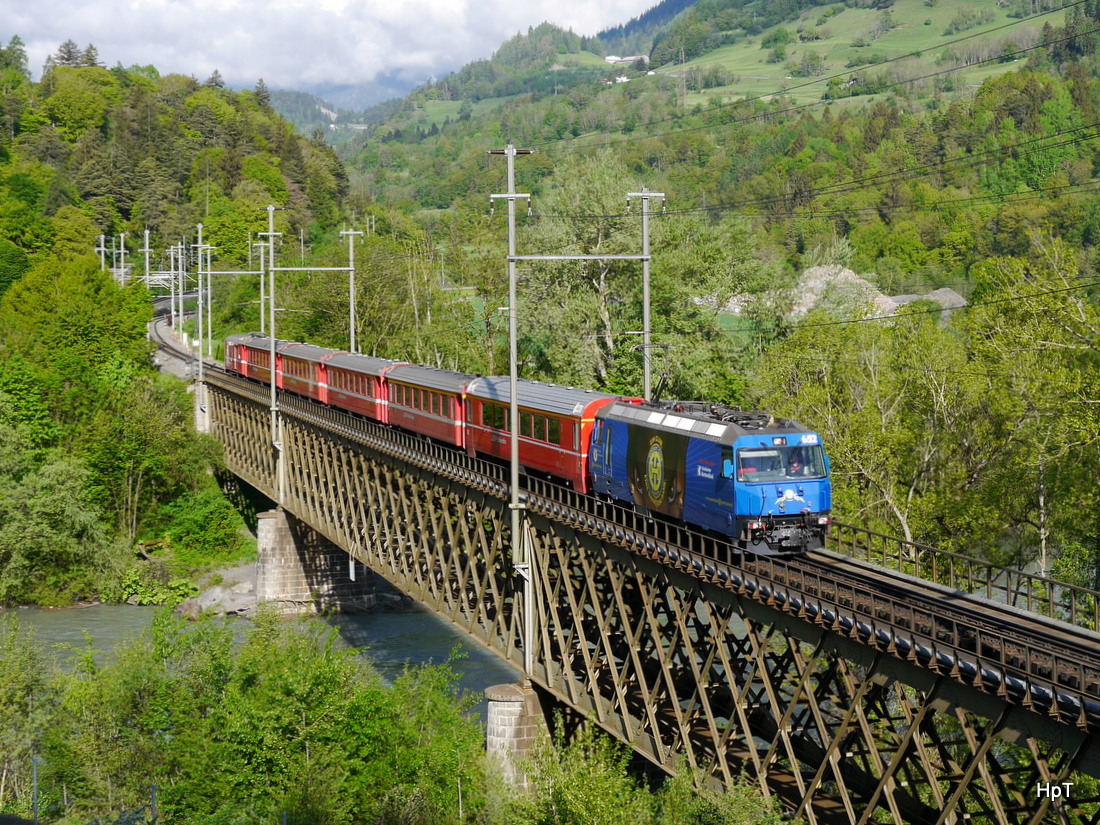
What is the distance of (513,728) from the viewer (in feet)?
117

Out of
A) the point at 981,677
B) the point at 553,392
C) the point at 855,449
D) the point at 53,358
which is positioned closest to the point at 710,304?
the point at 855,449

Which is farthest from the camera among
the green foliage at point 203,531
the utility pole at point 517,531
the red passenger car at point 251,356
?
the green foliage at point 203,531

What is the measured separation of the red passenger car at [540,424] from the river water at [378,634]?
1104cm

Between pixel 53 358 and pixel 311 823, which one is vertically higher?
pixel 53 358

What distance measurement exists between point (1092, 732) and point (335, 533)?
43.0m

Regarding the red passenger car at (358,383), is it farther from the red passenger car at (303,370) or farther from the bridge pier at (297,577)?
the bridge pier at (297,577)

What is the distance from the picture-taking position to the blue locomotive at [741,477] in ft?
93.8

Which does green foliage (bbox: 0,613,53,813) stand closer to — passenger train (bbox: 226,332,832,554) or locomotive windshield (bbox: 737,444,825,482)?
passenger train (bbox: 226,332,832,554)

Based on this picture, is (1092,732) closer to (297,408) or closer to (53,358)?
(297,408)

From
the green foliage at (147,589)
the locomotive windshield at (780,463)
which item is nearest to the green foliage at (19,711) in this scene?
the locomotive windshield at (780,463)

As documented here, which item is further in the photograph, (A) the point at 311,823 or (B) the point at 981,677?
(A) the point at 311,823

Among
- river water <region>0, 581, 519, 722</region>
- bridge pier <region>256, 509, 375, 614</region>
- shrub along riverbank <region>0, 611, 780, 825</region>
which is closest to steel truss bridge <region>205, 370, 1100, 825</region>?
shrub along riverbank <region>0, 611, 780, 825</region>

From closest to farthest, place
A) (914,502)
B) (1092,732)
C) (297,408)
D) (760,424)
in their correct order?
(1092,732), (760,424), (914,502), (297,408)

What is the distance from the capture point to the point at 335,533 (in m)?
57.0
